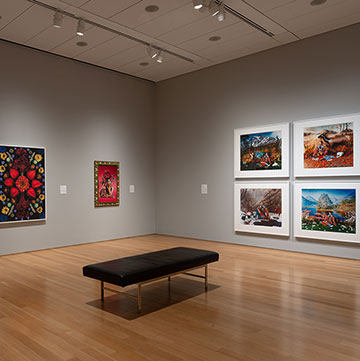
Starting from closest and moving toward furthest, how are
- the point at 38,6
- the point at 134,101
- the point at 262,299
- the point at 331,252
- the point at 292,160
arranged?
the point at 262,299 → the point at 38,6 → the point at 331,252 → the point at 292,160 → the point at 134,101

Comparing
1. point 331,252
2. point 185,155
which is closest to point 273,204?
point 331,252

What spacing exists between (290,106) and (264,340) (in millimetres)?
4481

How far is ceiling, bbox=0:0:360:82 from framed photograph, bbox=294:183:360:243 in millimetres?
2530

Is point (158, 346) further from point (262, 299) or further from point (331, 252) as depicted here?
point (331, 252)

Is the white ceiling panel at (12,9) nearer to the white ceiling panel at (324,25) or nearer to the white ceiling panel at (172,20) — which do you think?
the white ceiling panel at (172,20)

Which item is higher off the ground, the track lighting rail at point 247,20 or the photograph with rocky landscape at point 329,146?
the track lighting rail at point 247,20

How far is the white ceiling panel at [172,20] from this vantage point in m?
5.02

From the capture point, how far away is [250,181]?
22.0 ft

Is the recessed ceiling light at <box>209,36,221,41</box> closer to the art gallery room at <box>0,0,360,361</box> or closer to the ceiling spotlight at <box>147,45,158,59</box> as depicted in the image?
the art gallery room at <box>0,0,360,361</box>

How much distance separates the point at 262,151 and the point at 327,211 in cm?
156

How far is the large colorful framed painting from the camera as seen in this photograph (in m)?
5.92

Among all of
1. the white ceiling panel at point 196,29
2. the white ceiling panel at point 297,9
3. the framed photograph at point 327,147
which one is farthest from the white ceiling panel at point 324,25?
the framed photograph at point 327,147

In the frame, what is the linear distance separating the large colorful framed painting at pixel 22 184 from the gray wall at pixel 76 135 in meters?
0.15

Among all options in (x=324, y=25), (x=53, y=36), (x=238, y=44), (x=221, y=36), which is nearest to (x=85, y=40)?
(x=53, y=36)
